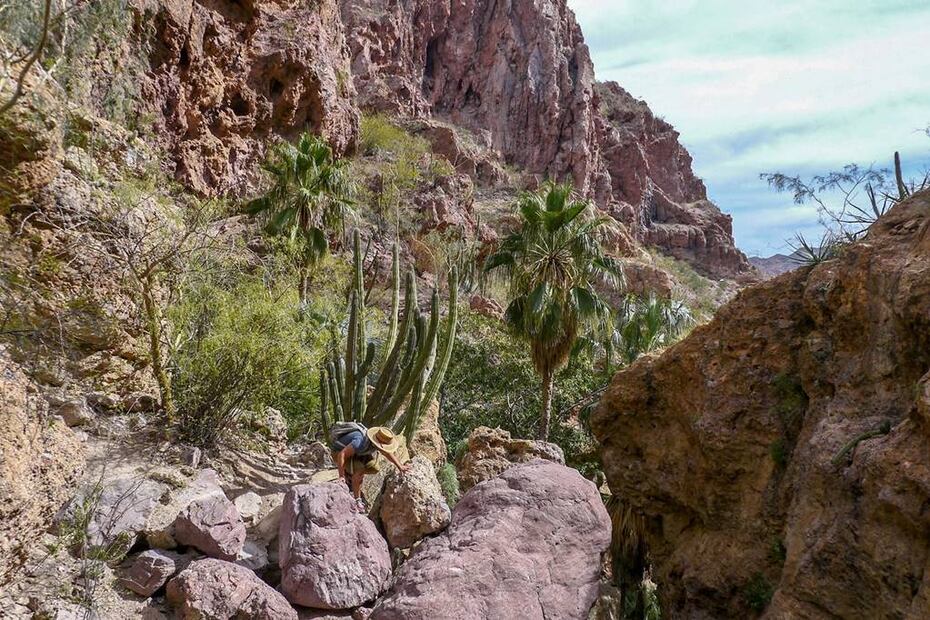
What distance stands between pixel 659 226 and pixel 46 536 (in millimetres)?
74484

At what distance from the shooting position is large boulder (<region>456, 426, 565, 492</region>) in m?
9.64

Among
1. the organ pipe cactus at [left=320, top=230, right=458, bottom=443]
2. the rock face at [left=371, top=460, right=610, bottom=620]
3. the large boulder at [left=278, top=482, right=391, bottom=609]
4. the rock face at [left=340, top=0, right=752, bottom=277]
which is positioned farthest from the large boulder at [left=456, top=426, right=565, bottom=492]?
the rock face at [left=340, top=0, right=752, bottom=277]

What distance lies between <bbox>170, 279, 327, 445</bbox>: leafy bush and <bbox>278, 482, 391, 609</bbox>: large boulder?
2.67 meters

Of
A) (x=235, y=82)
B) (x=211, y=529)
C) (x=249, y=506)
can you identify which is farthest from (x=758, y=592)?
(x=235, y=82)

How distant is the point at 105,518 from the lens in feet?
18.5

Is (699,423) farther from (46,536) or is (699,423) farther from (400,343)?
(46,536)

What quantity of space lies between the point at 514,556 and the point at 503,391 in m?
12.8

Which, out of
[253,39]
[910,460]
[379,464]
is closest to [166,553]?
[379,464]

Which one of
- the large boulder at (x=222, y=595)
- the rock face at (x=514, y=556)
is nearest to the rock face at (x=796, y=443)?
the rock face at (x=514, y=556)

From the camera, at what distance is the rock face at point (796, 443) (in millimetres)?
4930

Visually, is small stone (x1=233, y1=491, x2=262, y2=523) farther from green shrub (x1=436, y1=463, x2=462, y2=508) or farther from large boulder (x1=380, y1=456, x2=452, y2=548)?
green shrub (x1=436, y1=463, x2=462, y2=508)

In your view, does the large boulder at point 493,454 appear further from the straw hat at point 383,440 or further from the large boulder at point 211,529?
the large boulder at point 211,529

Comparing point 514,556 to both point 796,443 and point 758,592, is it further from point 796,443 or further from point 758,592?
point 796,443

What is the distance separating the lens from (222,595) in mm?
5129
